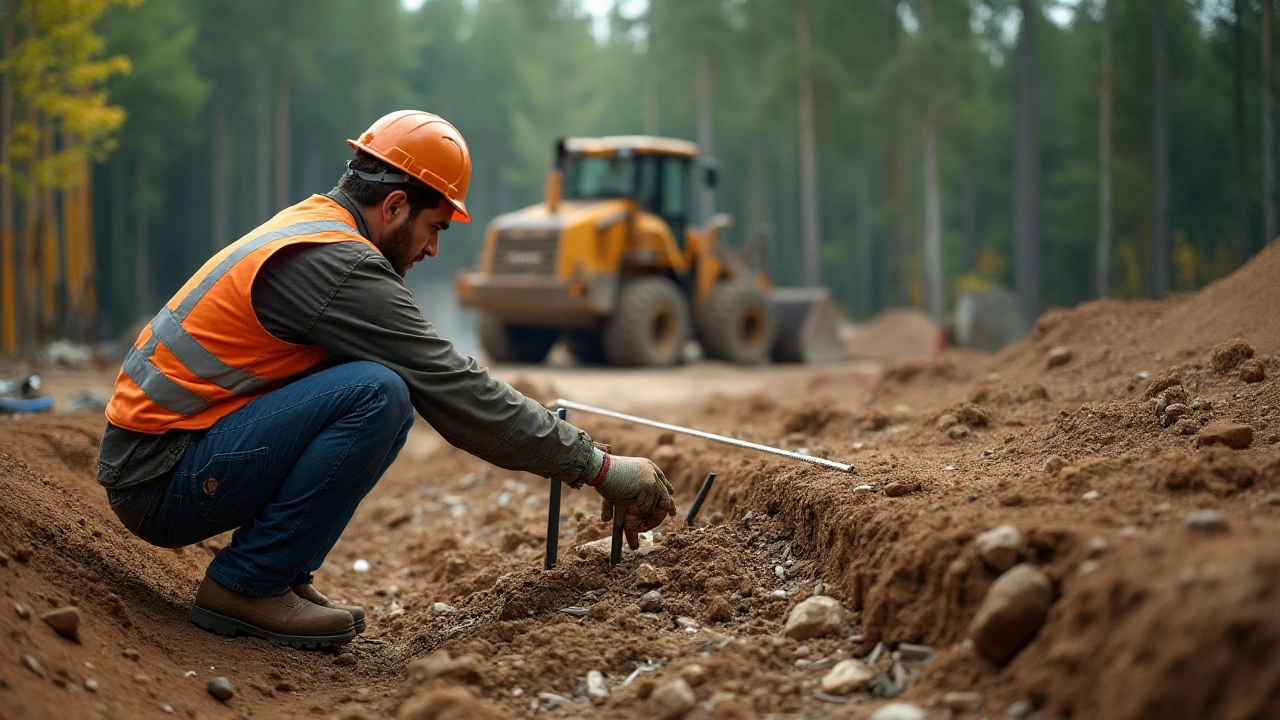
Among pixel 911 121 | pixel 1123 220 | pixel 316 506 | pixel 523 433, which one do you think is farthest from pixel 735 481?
pixel 1123 220

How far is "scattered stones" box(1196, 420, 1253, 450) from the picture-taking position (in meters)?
2.97

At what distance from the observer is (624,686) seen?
2.58 meters

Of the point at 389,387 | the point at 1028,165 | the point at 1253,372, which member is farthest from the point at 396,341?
the point at 1028,165

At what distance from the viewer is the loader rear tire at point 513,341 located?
1281 cm

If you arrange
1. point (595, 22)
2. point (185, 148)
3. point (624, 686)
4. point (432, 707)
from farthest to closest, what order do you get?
point (595, 22) < point (185, 148) < point (624, 686) < point (432, 707)

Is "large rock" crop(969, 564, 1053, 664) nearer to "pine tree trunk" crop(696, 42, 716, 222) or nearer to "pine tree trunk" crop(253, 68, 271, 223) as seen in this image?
"pine tree trunk" crop(696, 42, 716, 222)

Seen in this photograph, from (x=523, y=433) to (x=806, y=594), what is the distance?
0.89 meters

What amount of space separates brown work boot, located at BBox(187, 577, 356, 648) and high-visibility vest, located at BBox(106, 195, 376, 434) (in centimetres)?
51

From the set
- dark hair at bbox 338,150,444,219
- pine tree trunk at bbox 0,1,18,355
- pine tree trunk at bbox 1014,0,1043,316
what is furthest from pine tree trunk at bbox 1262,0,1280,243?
pine tree trunk at bbox 0,1,18,355

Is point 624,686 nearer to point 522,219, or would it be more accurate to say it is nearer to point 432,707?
point 432,707

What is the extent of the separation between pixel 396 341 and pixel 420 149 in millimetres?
615

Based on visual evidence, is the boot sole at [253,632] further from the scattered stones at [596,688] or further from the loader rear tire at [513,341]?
the loader rear tire at [513,341]

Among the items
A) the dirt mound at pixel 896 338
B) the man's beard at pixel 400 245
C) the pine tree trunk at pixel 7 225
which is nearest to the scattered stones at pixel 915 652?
the man's beard at pixel 400 245

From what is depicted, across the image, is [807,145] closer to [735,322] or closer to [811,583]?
[735,322]
